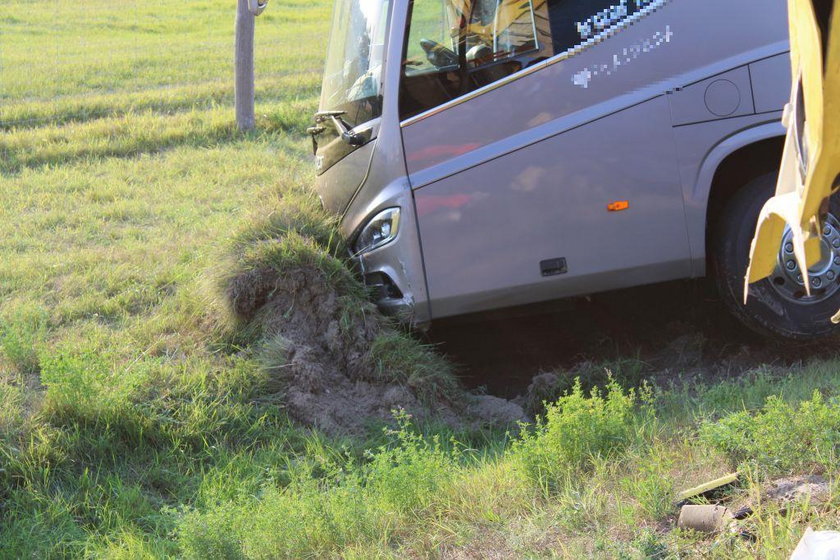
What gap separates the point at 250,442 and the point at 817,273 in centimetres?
342

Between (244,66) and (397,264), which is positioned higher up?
(244,66)

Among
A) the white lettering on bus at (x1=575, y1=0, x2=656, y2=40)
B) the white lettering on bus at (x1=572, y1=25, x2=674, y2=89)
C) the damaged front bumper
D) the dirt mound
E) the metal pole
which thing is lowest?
the dirt mound

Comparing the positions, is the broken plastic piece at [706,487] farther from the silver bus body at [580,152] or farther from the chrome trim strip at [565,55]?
the chrome trim strip at [565,55]

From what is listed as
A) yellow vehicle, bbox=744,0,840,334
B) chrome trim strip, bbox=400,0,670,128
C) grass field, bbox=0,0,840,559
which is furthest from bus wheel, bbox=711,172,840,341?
yellow vehicle, bbox=744,0,840,334

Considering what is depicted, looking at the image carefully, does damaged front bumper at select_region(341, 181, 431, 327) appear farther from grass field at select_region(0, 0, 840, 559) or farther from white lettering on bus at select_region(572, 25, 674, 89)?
white lettering on bus at select_region(572, 25, 674, 89)

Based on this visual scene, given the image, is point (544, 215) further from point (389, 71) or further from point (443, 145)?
point (389, 71)

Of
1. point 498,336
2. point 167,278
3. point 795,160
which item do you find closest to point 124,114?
point 167,278

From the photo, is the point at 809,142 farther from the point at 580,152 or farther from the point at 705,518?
the point at 580,152

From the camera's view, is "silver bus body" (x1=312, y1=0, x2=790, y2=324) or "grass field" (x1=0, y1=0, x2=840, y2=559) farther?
"silver bus body" (x1=312, y1=0, x2=790, y2=324)

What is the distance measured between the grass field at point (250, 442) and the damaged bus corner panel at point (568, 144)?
658 millimetres

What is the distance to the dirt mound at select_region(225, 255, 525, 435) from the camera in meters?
5.88

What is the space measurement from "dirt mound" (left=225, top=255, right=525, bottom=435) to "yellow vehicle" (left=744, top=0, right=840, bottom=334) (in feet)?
10.3

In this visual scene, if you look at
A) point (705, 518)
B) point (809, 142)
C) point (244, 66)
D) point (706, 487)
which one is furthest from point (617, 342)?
point (244, 66)

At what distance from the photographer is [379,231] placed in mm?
6211
